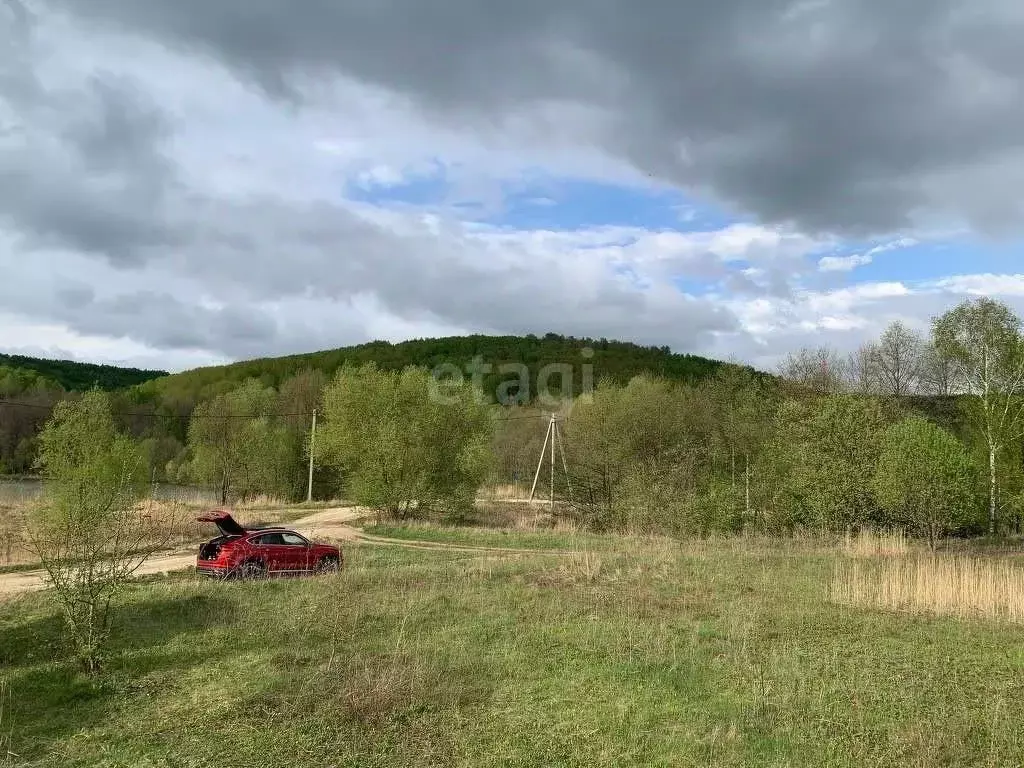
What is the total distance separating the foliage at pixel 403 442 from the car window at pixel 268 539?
14892mm

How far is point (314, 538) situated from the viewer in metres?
25.0

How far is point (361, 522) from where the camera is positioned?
3206 centimetres

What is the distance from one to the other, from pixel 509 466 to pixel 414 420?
101 feet

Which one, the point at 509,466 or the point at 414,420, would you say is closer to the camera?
the point at 414,420

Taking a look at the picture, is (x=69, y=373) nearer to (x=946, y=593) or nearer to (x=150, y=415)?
(x=150, y=415)

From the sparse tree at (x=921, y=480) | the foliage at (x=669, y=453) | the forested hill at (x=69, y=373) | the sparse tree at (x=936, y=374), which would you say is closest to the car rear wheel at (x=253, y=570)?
the foliage at (x=669, y=453)

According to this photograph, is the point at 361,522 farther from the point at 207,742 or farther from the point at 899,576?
the point at 207,742

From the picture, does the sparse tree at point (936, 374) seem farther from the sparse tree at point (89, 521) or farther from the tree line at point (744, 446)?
the sparse tree at point (89, 521)

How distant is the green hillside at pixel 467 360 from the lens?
83.5 m

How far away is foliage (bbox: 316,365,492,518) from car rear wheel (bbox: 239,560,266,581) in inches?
615

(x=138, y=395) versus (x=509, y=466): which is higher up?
(x=138, y=395)

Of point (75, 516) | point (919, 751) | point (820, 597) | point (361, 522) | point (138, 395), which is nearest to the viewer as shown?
point (919, 751)

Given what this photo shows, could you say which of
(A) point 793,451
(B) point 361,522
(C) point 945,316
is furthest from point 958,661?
(C) point 945,316

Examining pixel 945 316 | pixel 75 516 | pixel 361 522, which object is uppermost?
pixel 945 316
